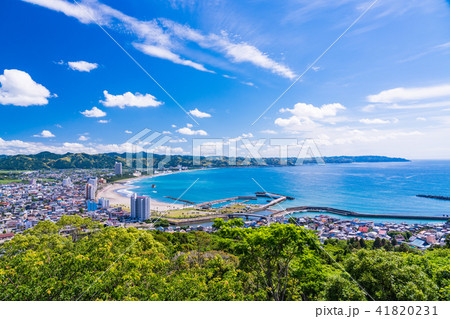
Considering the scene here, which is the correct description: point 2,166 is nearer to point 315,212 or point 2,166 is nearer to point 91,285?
point 91,285

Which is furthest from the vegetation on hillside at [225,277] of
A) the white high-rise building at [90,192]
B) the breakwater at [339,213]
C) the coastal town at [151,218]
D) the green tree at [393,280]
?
the white high-rise building at [90,192]

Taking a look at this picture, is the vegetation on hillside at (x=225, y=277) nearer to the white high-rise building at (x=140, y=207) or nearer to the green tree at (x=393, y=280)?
the green tree at (x=393, y=280)

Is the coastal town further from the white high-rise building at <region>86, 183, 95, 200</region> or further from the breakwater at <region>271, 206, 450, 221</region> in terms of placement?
the breakwater at <region>271, 206, 450, 221</region>

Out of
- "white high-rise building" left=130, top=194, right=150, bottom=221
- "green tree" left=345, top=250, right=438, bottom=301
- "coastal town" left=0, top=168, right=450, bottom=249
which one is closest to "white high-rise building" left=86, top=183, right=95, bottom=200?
"coastal town" left=0, top=168, right=450, bottom=249

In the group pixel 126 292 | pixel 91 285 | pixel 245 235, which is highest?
pixel 245 235

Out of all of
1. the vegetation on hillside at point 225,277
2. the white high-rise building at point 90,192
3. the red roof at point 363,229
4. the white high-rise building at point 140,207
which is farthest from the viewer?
the white high-rise building at point 90,192

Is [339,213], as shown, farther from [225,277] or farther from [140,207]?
[225,277]

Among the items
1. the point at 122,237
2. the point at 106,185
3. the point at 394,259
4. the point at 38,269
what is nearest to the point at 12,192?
the point at 106,185

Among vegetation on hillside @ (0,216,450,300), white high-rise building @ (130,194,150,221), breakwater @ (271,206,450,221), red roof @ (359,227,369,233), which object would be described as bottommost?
red roof @ (359,227,369,233)
